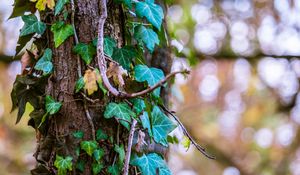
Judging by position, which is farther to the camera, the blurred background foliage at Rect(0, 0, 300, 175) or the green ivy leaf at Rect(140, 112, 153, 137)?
the blurred background foliage at Rect(0, 0, 300, 175)

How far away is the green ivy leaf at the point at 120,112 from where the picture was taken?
3.64ft

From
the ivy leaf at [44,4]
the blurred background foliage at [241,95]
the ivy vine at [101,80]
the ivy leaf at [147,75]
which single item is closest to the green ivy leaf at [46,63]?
the ivy vine at [101,80]

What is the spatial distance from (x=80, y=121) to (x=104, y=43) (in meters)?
0.19

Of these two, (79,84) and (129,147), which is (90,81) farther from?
(129,147)

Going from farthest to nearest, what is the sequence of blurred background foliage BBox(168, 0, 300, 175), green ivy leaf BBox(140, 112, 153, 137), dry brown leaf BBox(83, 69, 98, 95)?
blurred background foliage BBox(168, 0, 300, 175) < green ivy leaf BBox(140, 112, 153, 137) < dry brown leaf BBox(83, 69, 98, 95)

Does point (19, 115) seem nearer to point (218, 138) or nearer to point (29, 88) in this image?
point (29, 88)

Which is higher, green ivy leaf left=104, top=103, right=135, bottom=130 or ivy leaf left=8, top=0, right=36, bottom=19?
ivy leaf left=8, top=0, right=36, bottom=19

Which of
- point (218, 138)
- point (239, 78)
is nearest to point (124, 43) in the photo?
point (239, 78)

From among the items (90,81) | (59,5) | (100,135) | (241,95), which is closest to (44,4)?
(59,5)

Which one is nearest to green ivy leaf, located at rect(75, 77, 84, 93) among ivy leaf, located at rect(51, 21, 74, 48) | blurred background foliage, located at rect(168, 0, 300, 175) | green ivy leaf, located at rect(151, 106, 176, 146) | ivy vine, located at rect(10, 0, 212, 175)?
ivy vine, located at rect(10, 0, 212, 175)

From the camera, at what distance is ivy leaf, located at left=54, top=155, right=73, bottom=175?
43.1 inches

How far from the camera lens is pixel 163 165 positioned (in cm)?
120

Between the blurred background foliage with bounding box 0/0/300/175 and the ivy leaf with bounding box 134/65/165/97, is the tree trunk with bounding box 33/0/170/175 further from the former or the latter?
the blurred background foliage with bounding box 0/0/300/175

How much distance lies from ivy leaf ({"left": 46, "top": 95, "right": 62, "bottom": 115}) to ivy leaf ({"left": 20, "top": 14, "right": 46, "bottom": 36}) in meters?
0.17
